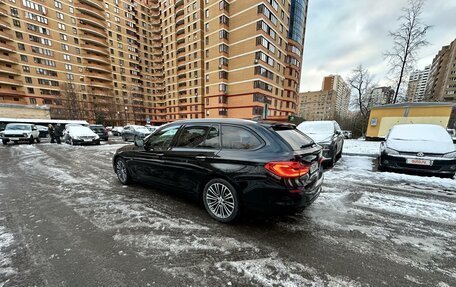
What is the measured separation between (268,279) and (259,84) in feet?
111

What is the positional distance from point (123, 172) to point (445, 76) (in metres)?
105

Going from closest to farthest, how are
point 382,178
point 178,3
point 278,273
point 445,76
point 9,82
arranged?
point 278,273 → point 382,178 → point 9,82 → point 178,3 → point 445,76

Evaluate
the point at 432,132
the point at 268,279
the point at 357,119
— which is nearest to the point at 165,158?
the point at 268,279

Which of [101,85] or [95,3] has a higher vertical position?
[95,3]

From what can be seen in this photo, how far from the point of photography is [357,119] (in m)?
35.1

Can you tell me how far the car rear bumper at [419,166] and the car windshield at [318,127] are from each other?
6.25 feet

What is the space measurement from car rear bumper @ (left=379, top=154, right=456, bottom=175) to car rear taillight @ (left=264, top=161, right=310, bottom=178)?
4.75 m

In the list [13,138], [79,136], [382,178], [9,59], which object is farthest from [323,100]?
[9,59]

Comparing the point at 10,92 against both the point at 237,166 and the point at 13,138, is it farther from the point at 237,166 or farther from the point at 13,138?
the point at 237,166

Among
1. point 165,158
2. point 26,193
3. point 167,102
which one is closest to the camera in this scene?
point 165,158

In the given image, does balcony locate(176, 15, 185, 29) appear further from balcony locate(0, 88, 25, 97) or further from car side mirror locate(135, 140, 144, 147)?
car side mirror locate(135, 140, 144, 147)

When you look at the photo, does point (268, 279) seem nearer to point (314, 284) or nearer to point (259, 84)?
point (314, 284)

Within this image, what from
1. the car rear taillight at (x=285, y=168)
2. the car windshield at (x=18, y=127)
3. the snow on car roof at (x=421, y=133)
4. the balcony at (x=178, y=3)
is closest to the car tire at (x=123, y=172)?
the car rear taillight at (x=285, y=168)

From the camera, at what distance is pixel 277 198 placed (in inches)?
94.8
